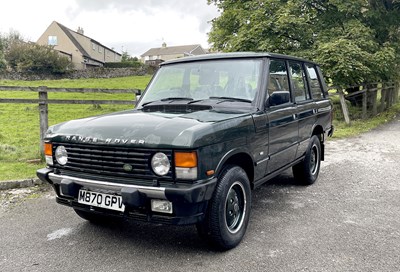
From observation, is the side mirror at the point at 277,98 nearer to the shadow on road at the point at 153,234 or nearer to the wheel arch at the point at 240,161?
the wheel arch at the point at 240,161

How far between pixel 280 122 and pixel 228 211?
4.79ft

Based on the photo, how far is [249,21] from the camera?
14078mm

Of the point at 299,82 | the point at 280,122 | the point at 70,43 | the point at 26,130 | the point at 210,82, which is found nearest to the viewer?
the point at 210,82

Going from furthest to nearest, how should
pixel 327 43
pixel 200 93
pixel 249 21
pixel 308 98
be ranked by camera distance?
1. pixel 249 21
2. pixel 327 43
3. pixel 308 98
4. pixel 200 93

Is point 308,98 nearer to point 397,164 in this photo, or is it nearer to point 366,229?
point 366,229

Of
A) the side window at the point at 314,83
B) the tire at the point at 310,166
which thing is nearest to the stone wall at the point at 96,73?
the side window at the point at 314,83

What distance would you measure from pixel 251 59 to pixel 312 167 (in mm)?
2452

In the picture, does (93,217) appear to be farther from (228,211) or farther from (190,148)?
(190,148)

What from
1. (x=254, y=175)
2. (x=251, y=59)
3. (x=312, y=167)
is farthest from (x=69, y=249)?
(x=312, y=167)

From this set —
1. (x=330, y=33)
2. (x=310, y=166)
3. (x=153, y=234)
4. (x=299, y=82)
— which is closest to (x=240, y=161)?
(x=153, y=234)

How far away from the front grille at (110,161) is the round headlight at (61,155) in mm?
43

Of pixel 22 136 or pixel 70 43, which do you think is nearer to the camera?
pixel 22 136

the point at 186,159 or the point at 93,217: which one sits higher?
the point at 186,159

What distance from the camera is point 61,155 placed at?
3410mm
